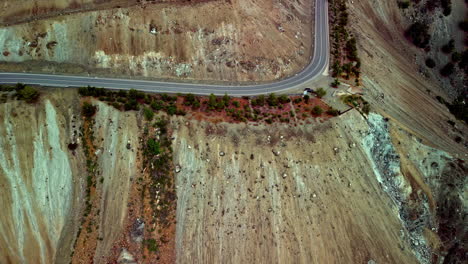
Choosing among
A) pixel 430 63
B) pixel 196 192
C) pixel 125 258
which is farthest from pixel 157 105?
pixel 430 63

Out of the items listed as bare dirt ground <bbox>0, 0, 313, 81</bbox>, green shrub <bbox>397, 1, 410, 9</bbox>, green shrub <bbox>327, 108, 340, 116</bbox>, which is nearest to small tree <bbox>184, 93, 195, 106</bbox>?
bare dirt ground <bbox>0, 0, 313, 81</bbox>

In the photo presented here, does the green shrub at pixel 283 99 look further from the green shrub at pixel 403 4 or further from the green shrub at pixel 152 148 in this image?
the green shrub at pixel 403 4

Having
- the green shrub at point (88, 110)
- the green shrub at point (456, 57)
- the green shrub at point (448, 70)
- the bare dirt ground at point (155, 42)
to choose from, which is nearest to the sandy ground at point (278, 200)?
the bare dirt ground at point (155, 42)

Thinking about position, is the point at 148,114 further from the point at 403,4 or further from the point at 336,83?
the point at 403,4

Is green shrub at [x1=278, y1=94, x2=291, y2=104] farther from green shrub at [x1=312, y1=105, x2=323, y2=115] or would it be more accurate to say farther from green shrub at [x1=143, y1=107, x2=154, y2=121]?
green shrub at [x1=143, y1=107, x2=154, y2=121]

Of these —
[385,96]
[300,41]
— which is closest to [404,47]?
[385,96]

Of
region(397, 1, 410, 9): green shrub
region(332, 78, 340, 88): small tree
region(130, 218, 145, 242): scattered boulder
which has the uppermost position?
region(397, 1, 410, 9): green shrub
